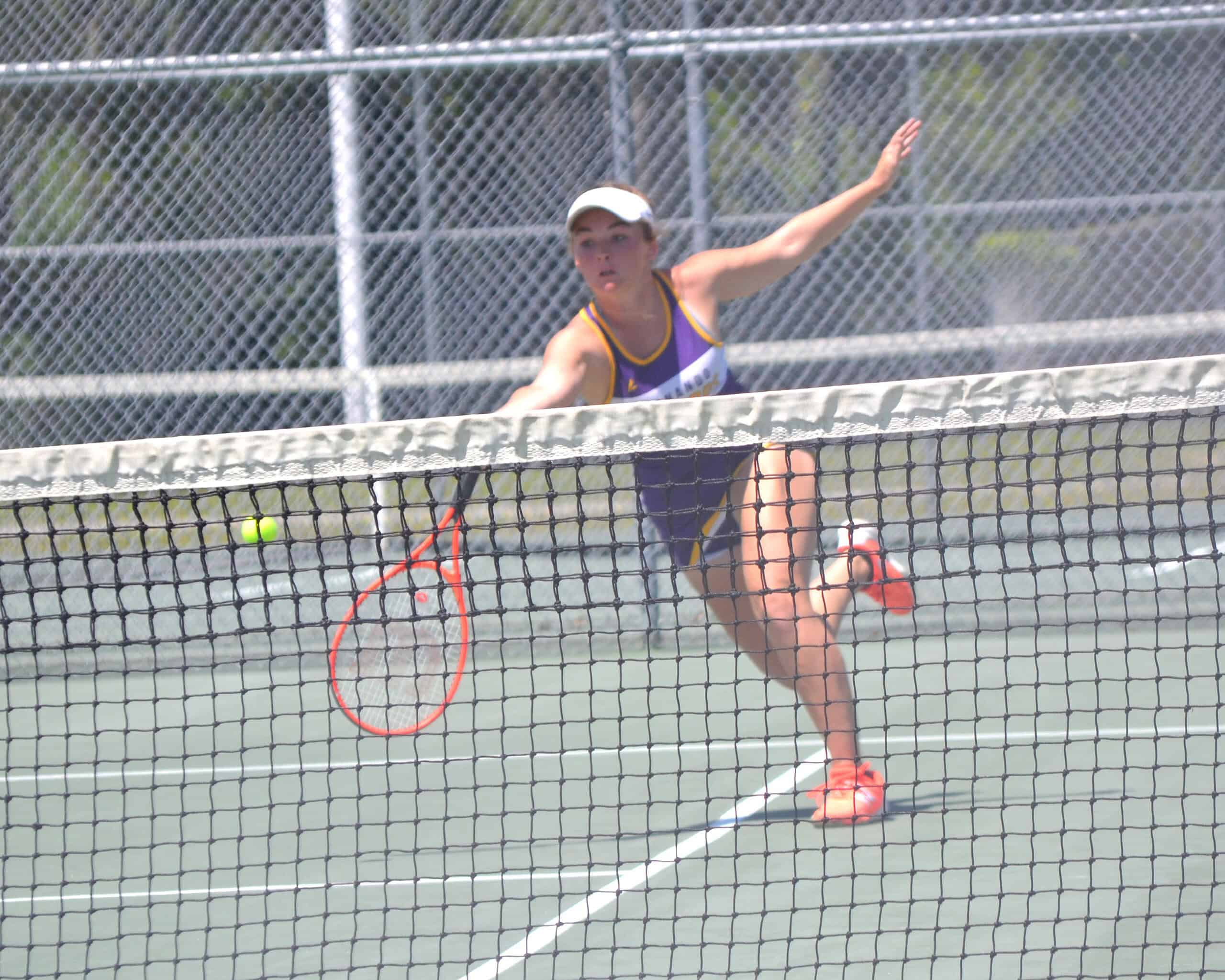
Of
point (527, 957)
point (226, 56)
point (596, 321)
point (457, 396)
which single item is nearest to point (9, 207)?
point (226, 56)

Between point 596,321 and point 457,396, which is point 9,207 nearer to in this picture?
point 457,396

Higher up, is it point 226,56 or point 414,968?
point 226,56

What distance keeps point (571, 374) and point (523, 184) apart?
273 cm

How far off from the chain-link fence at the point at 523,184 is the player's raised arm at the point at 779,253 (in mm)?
2119

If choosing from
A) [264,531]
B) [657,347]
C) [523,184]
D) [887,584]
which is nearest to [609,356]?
[657,347]

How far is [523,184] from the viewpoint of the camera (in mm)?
6051

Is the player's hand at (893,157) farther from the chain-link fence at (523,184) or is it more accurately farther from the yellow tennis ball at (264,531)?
the yellow tennis ball at (264,531)

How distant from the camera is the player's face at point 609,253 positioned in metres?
3.57

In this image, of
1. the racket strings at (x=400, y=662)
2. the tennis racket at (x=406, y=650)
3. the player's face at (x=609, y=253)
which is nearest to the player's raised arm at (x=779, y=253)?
the player's face at (x=609, y=253)

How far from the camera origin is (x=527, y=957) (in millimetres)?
2881

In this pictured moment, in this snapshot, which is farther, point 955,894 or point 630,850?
point 630,850

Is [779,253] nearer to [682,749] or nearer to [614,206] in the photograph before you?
[614,206]

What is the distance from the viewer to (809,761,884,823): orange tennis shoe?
3.56 metres

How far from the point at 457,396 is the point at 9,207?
1848 mm
